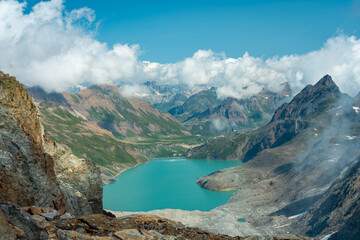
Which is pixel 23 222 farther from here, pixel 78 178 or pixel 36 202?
pixel 78 178

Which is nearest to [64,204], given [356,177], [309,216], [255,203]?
[309,216]

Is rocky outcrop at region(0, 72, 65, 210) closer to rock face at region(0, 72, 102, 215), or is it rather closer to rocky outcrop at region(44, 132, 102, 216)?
rock face at region(0, 72, 102, 215)

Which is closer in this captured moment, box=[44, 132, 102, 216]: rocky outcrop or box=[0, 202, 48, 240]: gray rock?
box=[0, 202, 48, 240]: gray rock

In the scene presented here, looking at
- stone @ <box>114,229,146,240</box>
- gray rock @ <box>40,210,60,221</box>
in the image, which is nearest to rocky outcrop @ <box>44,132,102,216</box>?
gray rock @ <box>40,210,60,221</box>

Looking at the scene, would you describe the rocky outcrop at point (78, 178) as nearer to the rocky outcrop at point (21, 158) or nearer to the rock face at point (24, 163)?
the rock face at point (24, 163)

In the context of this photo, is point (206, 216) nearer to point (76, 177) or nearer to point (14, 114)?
point (76, 177)

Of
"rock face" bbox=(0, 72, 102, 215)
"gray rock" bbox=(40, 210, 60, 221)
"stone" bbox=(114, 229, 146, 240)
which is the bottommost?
"stone" bbox=(114, 229, 146, 240)

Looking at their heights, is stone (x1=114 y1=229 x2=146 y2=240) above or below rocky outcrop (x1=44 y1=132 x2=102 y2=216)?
below

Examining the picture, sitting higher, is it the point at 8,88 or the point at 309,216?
the point at 8,88
